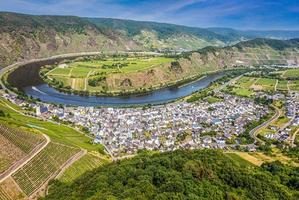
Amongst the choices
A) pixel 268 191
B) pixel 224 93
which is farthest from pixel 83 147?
pixel 224 93

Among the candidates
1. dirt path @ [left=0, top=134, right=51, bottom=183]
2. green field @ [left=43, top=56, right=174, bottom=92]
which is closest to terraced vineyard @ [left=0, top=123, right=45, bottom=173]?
dirt path @ [left=0, top=134, right=51, bottom=183]

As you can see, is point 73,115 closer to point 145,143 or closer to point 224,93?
point 145,143

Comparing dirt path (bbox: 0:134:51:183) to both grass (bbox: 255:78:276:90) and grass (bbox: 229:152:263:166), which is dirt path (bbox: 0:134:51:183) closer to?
grass (bbox: 229:152:263:166)

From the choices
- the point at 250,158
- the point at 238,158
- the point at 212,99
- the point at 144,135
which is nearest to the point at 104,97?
the point at 212,99

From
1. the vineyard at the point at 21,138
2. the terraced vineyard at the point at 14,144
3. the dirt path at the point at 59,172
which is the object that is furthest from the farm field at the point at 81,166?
the vineyard at the point at 21,138

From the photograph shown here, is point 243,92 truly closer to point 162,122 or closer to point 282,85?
point 282,85

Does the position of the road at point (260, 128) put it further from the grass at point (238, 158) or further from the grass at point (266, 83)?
the grass at point (266, 83)
